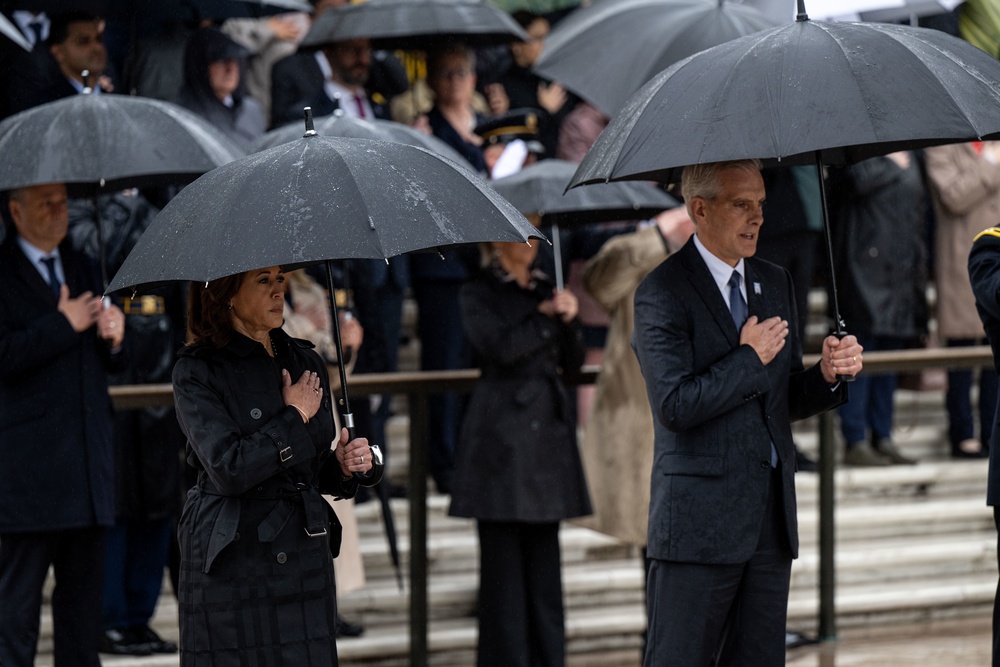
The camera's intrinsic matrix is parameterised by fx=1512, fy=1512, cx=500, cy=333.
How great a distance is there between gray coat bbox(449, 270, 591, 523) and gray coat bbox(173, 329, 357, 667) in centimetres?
202

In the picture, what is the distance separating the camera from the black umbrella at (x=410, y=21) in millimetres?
7223

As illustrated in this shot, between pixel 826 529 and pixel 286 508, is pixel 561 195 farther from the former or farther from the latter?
pixel 286 508

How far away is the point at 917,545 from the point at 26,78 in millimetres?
5101

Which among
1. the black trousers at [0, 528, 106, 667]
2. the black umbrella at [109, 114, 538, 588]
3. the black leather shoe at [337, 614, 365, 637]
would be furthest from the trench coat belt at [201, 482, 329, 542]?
the black leather shoe at [337, 614, 365, 637]

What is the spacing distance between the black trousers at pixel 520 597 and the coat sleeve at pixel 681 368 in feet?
6.13

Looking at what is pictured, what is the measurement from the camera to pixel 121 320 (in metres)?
5.40

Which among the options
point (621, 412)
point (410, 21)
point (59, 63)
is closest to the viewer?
point (621, 412)

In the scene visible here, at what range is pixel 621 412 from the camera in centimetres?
655

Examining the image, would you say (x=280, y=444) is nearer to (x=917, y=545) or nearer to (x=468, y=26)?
(x=468, y=26)

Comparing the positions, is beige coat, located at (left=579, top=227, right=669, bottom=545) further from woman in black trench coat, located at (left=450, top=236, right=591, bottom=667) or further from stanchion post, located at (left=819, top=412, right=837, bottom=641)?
stanchion post, located at (left=819, top=412, right=837, bottom=641)

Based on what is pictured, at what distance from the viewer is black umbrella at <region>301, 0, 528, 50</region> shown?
23.7ft

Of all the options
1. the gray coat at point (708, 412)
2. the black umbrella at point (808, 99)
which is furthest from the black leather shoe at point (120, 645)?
the black umbrella at point (808, 99)

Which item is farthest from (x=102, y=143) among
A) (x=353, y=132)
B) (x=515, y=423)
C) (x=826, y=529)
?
(x=826, y=529)

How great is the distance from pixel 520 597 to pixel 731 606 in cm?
179
